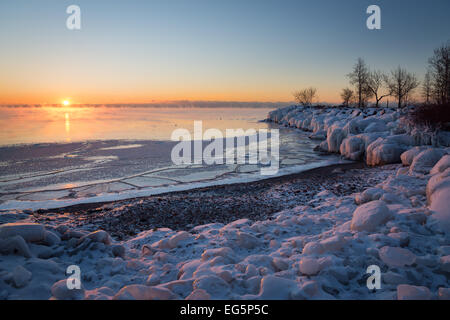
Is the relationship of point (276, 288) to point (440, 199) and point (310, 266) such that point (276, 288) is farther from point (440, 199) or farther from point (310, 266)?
point (440, 199)

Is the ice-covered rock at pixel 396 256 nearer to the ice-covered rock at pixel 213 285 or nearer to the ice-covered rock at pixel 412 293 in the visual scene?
the ice-covered rock at pixel 412 293

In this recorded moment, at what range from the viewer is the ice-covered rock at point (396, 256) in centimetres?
268

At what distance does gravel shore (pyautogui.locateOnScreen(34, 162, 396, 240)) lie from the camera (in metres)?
5.18

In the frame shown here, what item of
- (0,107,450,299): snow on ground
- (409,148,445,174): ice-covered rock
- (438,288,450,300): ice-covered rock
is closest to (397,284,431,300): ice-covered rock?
(0,107,450,299): snow on ground

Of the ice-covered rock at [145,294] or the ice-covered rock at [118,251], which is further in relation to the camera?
the ice-covered rock at [118,251]

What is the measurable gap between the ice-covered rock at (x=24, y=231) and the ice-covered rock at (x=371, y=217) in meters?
4.27

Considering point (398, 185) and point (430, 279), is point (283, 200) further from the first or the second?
point (430, 279)

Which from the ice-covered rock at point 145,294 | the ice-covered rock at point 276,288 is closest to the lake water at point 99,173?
the ice-covered rock at point 145,294

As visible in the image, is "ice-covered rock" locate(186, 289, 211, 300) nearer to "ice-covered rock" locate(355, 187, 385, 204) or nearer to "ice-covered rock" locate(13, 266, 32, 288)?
Answer: "ice-covered rock" locate(13, 266, 32, 288)

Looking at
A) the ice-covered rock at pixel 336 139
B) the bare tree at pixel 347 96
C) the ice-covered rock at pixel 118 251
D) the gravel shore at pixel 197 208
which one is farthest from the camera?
the bare tree at pixel 347 96

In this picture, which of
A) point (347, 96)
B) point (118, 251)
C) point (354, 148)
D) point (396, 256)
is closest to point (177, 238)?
point (118, 251)

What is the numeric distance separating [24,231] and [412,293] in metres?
4.29
